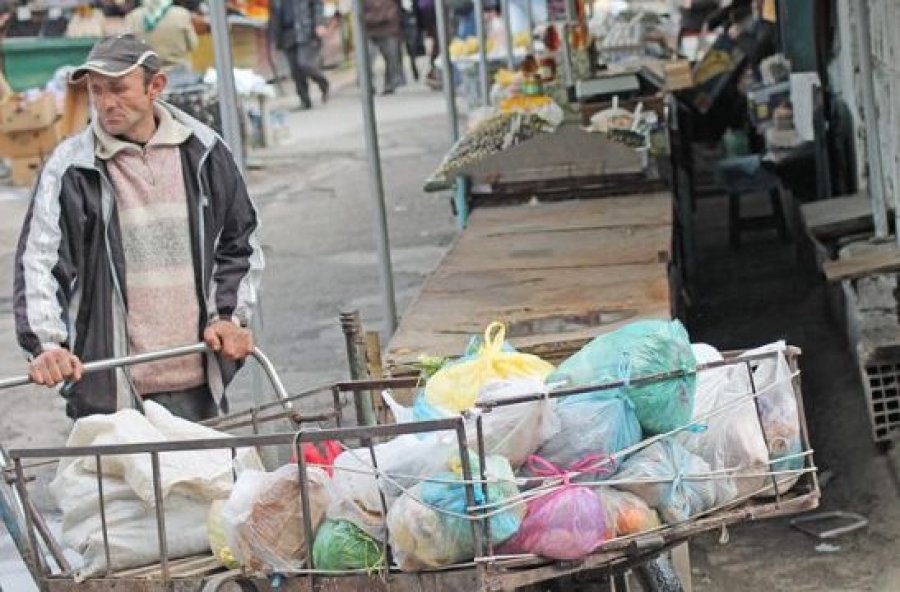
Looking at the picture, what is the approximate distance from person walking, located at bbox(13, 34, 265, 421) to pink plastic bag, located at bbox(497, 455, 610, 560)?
157cm

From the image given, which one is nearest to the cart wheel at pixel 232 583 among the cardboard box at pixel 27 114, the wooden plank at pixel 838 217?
the wooden plank at pixel 838 217

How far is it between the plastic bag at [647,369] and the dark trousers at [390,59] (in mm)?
22831

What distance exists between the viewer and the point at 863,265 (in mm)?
8117

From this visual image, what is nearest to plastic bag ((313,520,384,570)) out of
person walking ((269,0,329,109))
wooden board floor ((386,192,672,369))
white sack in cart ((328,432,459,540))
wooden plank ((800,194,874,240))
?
white sack in cart ((328,432,459,540))

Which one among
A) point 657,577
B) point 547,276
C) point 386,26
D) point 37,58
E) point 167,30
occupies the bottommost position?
point 657,577

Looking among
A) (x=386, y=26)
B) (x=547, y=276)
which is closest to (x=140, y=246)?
(x=547, y=276)

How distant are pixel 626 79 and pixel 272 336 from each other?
2782mm

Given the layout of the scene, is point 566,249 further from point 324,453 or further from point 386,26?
point 386,26

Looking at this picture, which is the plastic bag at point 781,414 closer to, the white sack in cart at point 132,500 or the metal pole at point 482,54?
the white sack in cart at point 132,500

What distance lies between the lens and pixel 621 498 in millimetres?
3721

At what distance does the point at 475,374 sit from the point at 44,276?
5.02ft

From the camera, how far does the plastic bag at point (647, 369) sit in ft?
12.5

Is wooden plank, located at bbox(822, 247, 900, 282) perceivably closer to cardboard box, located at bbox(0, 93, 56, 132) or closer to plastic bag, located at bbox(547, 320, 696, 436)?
plastic bag, located at bbox(547, 320, 696, 436)

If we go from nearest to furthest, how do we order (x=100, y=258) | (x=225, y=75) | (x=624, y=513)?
(x=624, y=513), (x=100, y=258), (x=225, y=75)
